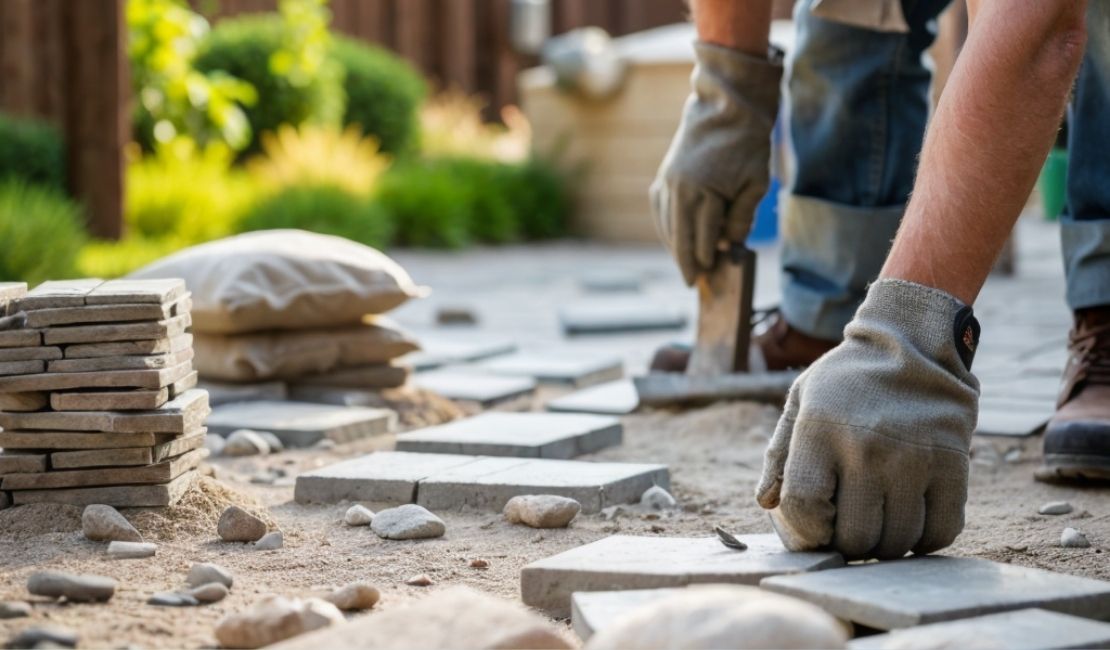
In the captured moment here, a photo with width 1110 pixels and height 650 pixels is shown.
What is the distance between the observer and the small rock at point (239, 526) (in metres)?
2.14

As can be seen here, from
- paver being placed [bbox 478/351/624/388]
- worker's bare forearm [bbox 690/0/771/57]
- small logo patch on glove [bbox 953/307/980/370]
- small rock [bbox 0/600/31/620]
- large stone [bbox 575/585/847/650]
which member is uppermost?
worker's bare forearm [bbox 690/0/771/57]

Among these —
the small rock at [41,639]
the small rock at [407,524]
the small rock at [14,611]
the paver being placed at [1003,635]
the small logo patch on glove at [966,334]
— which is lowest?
the small rock at [407,524]

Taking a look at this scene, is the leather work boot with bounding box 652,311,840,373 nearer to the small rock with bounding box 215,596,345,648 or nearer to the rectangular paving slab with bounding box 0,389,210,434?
the rectangular paving slab with bounding box 0,389,210,434

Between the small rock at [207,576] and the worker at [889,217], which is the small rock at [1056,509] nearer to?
the worker at [889,217]

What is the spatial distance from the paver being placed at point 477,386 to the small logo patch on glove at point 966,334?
197 centimetres

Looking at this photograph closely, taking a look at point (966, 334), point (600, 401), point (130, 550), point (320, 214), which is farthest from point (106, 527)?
point (320, 214)

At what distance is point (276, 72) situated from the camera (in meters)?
9.27

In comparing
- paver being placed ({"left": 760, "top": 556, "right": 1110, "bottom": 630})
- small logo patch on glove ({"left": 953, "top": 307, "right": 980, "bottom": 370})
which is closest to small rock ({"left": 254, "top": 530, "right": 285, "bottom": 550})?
paver being placed ({"left": 760, "top": 556, "right": 1110, "bottom": 630})

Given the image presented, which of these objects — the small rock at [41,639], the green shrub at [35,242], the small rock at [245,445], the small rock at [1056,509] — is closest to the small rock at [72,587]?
the small rock at [41,639]

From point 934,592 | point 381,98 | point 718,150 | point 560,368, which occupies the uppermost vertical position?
point 381,98

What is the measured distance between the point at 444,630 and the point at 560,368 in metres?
2.74

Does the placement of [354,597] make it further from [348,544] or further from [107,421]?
[107,421]

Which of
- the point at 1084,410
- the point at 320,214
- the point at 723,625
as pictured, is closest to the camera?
the point at 723,625

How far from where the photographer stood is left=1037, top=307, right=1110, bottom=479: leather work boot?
2.50m
